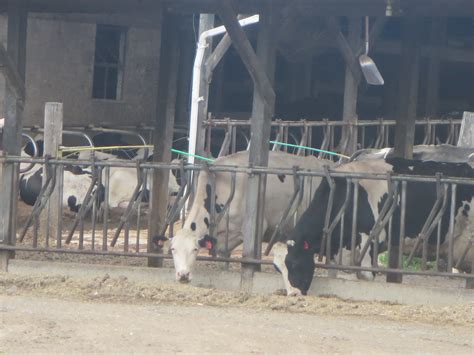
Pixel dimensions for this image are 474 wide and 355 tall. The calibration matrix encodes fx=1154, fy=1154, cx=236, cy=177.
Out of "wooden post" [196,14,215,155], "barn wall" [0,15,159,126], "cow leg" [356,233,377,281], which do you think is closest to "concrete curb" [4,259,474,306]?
"cow leg" [356,233,377,281]

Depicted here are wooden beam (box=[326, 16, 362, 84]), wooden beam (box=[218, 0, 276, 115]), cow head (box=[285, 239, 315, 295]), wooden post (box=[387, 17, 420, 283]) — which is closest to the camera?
wooden beam (box=[218, 0, 276, 115])

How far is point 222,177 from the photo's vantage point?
40.2ft

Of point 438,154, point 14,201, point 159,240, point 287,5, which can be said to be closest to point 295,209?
point 159,240

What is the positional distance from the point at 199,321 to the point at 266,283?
6.33ft

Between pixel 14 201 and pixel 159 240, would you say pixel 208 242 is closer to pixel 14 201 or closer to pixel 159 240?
pixel 159 240

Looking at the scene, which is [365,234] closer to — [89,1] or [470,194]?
[470,194]

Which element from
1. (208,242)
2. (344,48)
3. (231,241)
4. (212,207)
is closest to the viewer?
(208,242)

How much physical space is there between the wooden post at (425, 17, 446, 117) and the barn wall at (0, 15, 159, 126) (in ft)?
17.4

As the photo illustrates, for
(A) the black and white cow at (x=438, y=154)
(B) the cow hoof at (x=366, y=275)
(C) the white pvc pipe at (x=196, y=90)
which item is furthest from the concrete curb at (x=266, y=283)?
(C) the white pvc pipe at (x=196, y=90)

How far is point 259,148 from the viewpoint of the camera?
11.1 metres

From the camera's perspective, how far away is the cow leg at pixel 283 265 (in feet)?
35.0

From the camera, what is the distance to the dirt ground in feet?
27.1

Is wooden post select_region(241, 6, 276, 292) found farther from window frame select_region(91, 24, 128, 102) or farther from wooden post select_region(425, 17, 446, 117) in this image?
window frame select_region(91, 24, 128, 102)

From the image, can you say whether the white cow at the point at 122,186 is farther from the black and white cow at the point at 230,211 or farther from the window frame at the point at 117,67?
the window frame at the point at 117,67
